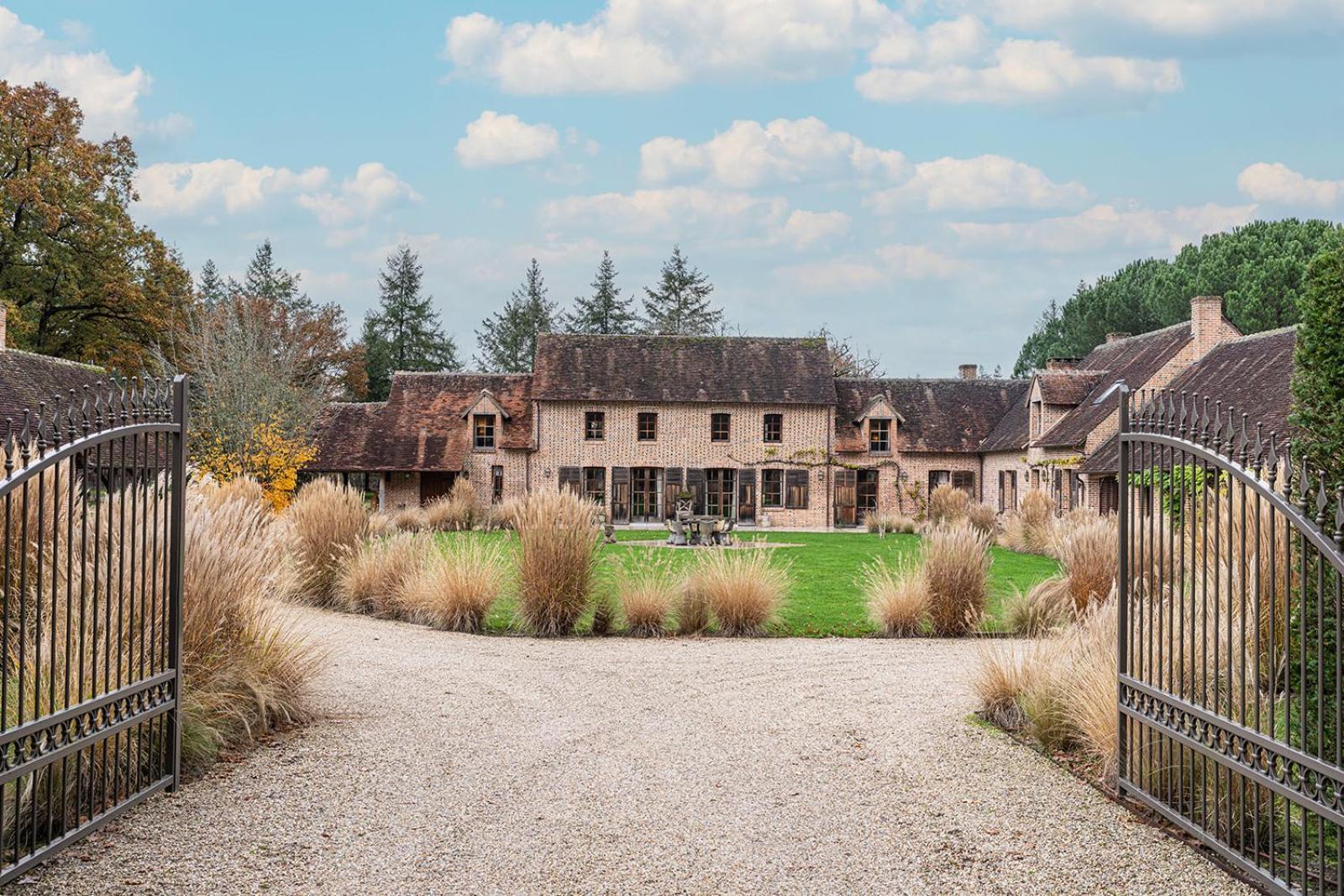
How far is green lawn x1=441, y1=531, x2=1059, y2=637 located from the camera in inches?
476

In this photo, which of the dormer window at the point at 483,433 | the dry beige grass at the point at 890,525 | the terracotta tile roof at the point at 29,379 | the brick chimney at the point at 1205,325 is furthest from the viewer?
the dormer window at the point at 483,433

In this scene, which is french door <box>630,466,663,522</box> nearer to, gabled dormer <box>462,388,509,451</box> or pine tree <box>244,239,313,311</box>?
gabled dormer <box>462,388,509,451</box>

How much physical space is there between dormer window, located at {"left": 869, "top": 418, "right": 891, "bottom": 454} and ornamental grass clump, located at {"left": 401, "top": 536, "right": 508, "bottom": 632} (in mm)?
24673

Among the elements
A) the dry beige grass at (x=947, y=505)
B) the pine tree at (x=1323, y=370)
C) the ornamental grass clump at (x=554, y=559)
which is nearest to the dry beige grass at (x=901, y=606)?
the ornamental grass clump at (x=554, y=559)

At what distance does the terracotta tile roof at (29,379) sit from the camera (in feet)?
63.8

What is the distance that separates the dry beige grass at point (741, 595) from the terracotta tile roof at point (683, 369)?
22.8 meters

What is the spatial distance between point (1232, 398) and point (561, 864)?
21352mm

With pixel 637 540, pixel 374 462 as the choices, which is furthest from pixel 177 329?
pixel 637 540

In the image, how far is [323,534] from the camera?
13898 mm

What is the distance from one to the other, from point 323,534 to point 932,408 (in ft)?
87.5

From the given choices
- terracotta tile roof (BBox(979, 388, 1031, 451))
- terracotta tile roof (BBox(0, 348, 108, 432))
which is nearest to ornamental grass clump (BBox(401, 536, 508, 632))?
terracotta tile roof (BBox(0, 348, 108, 432))

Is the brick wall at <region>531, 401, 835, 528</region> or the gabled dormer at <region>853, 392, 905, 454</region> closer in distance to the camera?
the brick wall at <region>531, 401, 835, 528</region>

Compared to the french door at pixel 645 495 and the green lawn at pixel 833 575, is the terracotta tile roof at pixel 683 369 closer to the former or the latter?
the french door at pixel 645 495

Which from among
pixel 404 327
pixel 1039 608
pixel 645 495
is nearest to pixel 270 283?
pixel 404 327
